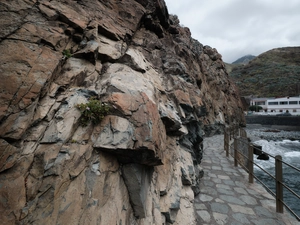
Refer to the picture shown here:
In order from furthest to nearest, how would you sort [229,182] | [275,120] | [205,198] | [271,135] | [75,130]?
[275,120] < [271,135] < [229,182] < [205,198] < [75,130]

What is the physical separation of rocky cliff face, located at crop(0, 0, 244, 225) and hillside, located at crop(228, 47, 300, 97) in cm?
7818

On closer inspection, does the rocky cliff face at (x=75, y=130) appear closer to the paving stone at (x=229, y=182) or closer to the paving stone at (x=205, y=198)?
the paving stone at (x=205, y=198)

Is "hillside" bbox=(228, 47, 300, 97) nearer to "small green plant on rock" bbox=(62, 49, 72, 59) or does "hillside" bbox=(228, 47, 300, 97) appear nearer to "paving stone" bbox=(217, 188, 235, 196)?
"paving stone" bbox=(217, 188, 235, 196)

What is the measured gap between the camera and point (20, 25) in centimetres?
247

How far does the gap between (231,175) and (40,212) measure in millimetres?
6407

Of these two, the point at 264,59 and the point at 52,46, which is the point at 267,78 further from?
the point at 52,46

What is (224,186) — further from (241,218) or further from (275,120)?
(275,120)

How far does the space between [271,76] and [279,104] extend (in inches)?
902

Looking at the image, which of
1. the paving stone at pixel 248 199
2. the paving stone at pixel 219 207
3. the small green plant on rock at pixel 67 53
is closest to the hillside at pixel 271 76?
the paving stone at pixel 248 199

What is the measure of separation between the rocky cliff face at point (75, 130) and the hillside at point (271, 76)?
78.2 m

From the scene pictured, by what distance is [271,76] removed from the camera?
72.5 metres

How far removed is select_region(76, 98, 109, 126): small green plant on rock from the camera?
251 cm

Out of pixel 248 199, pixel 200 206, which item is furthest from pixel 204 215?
pixel 248 199

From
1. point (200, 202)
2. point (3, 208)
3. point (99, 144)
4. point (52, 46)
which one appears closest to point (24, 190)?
point (3, 208)
